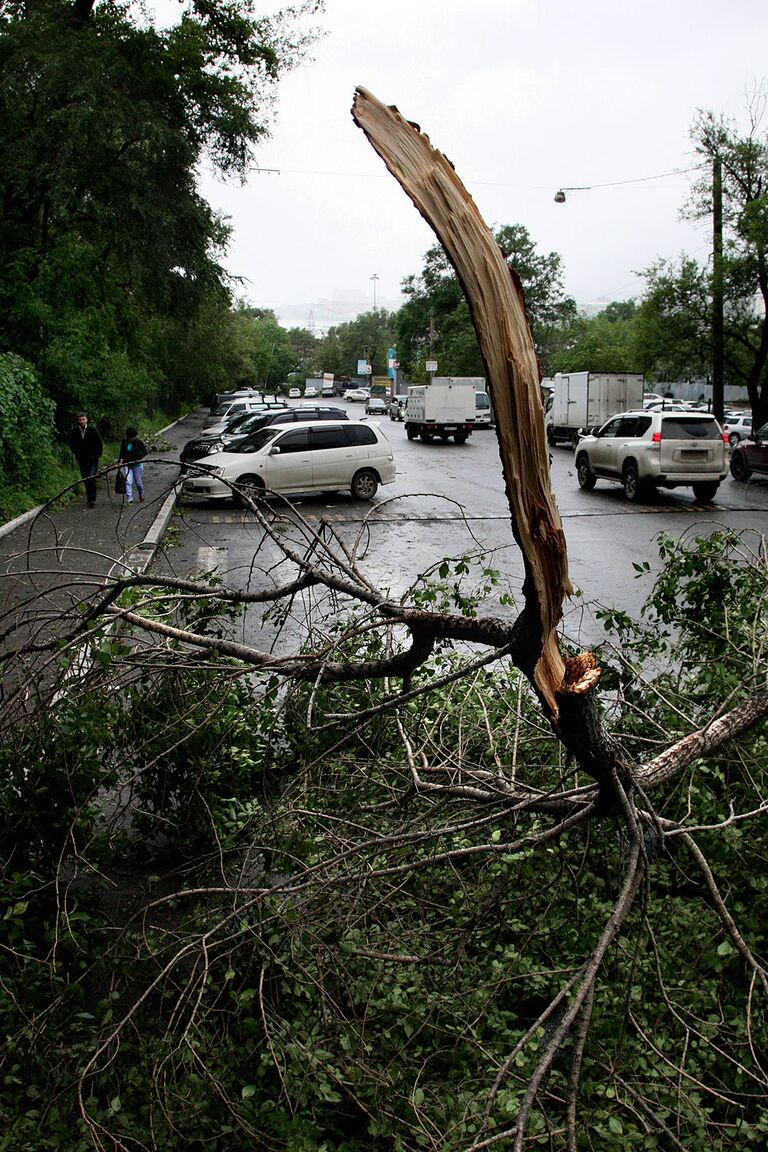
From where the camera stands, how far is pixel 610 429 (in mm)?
21188

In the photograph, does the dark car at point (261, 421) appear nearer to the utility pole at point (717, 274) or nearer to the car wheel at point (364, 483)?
the car wheel at point (364, 483)

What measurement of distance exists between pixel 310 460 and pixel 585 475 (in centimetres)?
701

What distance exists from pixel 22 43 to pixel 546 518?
2250 centimetres

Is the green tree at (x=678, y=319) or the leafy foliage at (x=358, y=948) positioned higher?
the green tree at (x=678, y=319)

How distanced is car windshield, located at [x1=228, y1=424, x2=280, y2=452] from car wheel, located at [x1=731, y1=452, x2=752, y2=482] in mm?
12026

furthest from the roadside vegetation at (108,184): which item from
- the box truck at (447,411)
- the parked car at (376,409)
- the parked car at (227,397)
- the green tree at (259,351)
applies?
the parked car at (376,409)

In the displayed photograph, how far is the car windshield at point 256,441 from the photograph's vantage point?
60.7ft

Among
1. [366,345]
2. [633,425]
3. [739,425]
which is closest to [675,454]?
[633,425]

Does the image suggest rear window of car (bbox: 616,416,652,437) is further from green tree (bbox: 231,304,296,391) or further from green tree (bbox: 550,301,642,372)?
green tree (bbox: 231,304,296,391)

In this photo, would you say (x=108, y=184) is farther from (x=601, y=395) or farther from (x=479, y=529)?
(x=601, y=395)

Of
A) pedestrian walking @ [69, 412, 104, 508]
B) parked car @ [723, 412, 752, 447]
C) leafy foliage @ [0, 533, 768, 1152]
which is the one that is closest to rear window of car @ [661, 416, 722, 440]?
pedestrian walking @ [69, 412, 104, 508]

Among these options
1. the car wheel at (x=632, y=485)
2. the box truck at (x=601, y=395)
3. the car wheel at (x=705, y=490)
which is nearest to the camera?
the car wheel at (x=705, y=490)

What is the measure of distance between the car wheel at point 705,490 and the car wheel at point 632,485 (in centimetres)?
110

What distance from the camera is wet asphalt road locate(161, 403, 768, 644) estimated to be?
11.2 meters
